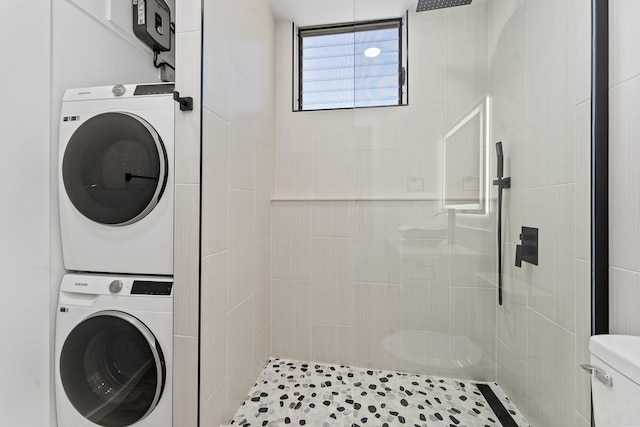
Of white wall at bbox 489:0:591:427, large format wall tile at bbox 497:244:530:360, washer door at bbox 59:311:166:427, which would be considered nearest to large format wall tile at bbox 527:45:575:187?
white wall at bbox 489:0:591:427

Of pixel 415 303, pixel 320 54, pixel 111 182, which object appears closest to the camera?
pixel 111 182

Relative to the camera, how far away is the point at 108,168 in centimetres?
118

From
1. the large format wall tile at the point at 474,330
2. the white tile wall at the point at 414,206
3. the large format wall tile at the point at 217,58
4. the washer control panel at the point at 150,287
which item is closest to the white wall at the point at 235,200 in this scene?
the large format wall tile at the point at 217,58

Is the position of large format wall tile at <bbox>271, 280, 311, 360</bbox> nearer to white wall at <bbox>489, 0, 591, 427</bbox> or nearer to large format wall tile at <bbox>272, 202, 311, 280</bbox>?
large format wall tile at <bbox>272, 202, 311, 280</bbox>

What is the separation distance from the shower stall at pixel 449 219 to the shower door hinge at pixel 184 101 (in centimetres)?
6

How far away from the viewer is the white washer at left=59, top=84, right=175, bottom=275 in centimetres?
112

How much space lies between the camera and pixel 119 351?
116 cm

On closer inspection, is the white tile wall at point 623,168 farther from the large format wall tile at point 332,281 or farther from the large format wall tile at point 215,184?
the large format wall tile at point 215,184

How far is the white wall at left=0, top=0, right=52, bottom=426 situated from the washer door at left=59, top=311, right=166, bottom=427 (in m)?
0.11

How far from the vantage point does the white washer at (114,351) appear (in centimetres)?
108

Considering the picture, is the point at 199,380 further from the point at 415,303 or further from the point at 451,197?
the point at 451,197

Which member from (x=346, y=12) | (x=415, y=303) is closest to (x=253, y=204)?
(x=415, y=303)

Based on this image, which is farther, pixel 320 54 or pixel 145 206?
pixel 320 54

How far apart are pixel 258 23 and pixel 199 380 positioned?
188 cm
